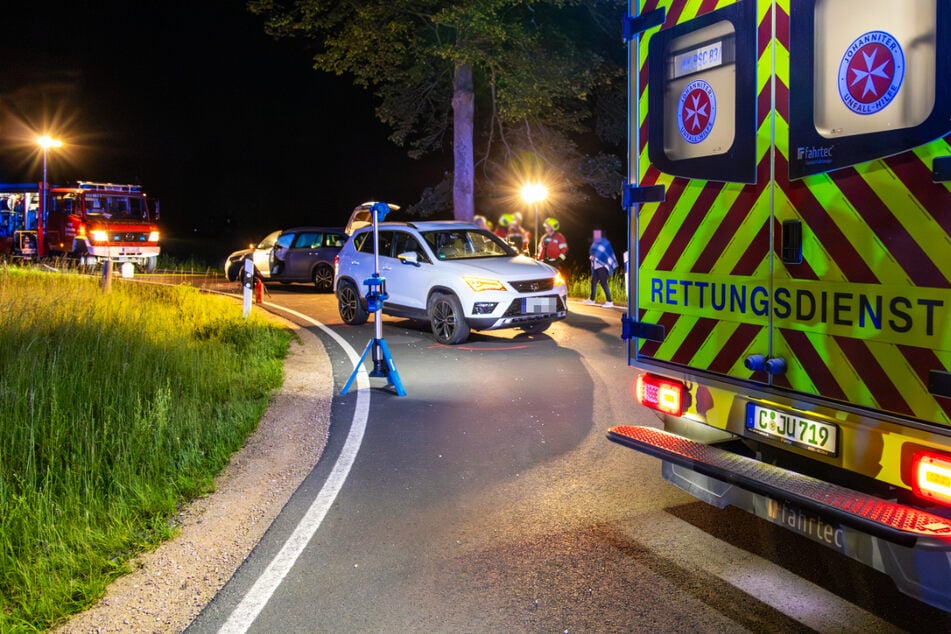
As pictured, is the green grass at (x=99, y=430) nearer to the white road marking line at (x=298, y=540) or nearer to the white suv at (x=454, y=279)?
the white road marking line at (x=298, y=540)

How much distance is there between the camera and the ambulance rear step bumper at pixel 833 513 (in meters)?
3.34

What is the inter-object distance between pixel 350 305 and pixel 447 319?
9.63 ft

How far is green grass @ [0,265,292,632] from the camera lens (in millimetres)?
4570

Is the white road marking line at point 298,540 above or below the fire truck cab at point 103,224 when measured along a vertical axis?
below

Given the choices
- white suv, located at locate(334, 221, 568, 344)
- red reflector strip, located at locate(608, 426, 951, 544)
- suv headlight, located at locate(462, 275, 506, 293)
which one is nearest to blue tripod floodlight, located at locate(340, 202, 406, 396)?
white suv, located at locate(334, 221, 568, 344)

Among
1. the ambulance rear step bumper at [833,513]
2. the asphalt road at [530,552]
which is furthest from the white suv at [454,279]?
the ambulance rear step bumper at [833,513]

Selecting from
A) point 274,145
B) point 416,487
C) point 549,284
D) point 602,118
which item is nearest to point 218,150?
point 274,145

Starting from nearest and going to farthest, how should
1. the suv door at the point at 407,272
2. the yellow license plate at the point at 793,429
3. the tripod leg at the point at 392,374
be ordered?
the yellow license plate at the point at 793,429, the tripod leg at the point at 392,374, the suv door at the point at 407,272

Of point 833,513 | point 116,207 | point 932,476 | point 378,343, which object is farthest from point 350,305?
point 116,207

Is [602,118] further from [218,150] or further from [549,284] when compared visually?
[218,150]

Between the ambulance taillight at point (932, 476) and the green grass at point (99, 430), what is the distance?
3836 millimetres

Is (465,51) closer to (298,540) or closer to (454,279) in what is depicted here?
(454,279)

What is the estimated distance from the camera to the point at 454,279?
1251 centimetres

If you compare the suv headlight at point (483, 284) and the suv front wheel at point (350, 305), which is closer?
the suv headlight at point (483, 284)
